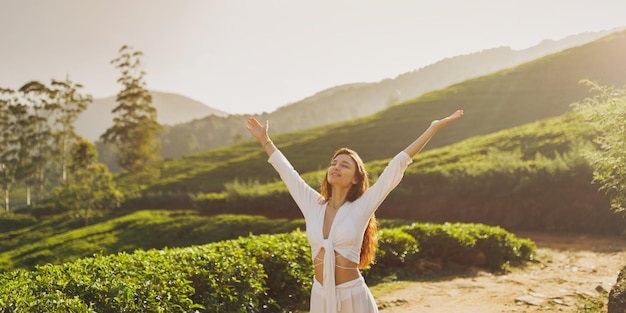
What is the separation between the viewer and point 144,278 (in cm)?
566

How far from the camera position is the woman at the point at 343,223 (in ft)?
11.9

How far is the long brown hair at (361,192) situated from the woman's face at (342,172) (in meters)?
0.04

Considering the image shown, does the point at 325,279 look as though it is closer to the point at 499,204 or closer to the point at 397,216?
the point at 499,204

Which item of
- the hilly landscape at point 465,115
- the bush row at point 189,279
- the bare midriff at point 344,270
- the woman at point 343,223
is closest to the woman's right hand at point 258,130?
the woman at point 343,223

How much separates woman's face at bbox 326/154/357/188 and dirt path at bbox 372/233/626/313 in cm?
451

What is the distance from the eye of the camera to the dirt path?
7770 mm

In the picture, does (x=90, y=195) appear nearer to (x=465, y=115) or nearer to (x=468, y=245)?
(x=468, y=245)

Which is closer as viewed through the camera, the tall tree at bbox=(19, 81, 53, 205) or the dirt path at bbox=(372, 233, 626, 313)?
the dirt path at bbox=(372, 233, 626, 313)

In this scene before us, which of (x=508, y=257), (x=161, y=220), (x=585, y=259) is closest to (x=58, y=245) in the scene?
(x=161, y=220)

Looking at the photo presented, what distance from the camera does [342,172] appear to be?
12.4ft

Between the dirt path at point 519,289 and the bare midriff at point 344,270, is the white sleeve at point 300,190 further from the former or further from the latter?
the dirt path at point 519,289

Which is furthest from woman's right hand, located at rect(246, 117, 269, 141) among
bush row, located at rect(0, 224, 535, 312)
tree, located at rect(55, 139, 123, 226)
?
tree, located at rect(55, 139, 123, 226)

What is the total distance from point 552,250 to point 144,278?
11072 mm

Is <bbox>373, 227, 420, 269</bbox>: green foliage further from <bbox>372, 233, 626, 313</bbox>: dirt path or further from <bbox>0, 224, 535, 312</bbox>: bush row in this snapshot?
<bbox>372, 233, 626, 313</bbox>: dirt path
